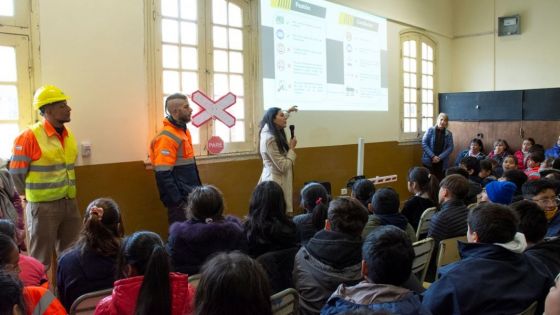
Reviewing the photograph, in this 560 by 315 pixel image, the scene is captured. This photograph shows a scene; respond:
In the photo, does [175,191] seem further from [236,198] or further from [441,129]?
[441,129]

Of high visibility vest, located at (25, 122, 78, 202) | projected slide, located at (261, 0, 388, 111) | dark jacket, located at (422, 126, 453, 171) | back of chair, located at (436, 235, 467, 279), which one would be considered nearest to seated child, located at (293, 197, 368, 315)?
back of chair, located at (436, 235, 467, 279)

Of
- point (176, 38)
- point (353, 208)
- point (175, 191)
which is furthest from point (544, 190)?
point (176, 38)

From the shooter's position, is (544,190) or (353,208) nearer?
(353,208)

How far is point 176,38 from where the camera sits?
409 centimetres

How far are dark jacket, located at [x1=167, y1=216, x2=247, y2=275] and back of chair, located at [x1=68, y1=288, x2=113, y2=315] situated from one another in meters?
0.49

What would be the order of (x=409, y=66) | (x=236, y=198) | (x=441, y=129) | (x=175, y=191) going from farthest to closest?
(x=409, y=66)
(x=441, y=129)
(x=236, y=198)
(x=175, y=191)

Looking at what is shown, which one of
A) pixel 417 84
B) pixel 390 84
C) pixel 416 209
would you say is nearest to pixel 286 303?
pixel 416 209

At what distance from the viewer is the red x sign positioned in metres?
4.18

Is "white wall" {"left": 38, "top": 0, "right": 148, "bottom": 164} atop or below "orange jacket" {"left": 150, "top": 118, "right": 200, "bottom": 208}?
atop

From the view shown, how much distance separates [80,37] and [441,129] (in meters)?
5.13

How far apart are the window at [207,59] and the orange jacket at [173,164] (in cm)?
52

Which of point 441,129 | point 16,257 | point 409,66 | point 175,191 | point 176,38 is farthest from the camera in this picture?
point 409,66

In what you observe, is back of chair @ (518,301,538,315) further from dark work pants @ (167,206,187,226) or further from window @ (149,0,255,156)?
window @ (149,0,255,156)

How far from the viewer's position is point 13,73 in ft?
10.5
